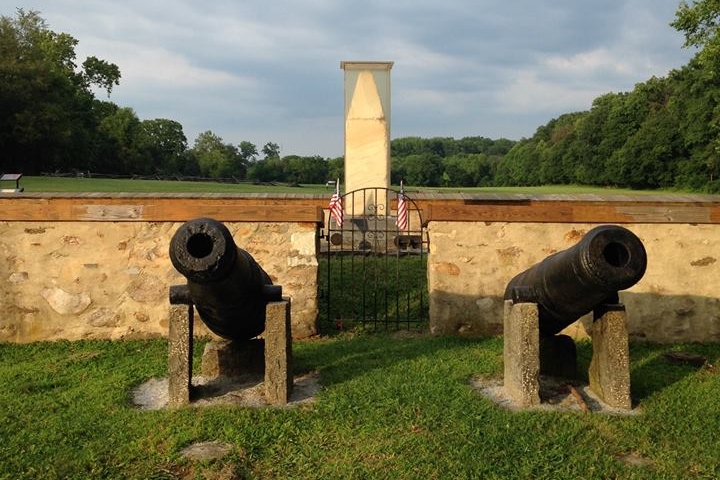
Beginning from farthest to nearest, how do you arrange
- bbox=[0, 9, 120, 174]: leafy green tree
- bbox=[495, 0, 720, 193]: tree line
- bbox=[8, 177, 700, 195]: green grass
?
1. bbox=[0, 9, 120, 174]: leafy green tree
2. bbox=[495, 0, 720, 193]: tree line
3. bbox=[8, 177, 700, 195]: green grass

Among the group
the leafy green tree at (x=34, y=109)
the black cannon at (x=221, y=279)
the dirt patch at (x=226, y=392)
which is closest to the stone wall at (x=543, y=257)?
the dirt patch at (x=226, y=392)

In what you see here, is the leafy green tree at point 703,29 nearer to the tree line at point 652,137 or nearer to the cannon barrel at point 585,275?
the tree line at point 652,137

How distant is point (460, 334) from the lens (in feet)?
22.1

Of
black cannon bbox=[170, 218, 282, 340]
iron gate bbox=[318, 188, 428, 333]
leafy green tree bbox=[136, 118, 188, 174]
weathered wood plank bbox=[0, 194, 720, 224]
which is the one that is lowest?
iron gate bbox=[318, 188, 428, 333]

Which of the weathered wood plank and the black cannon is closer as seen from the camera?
the black cannon

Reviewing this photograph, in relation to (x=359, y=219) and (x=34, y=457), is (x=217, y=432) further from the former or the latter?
(x=359, y=219)

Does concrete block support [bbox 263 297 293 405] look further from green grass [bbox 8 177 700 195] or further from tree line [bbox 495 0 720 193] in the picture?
tree line [bbox 495 0 720 193]

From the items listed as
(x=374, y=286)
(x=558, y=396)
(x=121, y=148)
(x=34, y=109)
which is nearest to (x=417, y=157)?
(x=121, y=148)

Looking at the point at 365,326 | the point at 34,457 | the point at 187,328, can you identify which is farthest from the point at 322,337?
the point at 34,457

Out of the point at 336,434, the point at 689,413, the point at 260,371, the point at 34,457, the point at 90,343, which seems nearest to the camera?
the point at 34,457

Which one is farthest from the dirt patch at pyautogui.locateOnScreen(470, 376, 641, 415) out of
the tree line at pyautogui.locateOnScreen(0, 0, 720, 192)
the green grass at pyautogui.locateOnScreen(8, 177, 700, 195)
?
the tree line at pyautogui.locateOnScreen(0, 0, 720, 192)

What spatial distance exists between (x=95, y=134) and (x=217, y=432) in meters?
48.2

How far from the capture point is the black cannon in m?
3.78

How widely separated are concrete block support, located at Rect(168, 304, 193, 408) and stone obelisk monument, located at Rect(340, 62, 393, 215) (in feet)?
31.2
